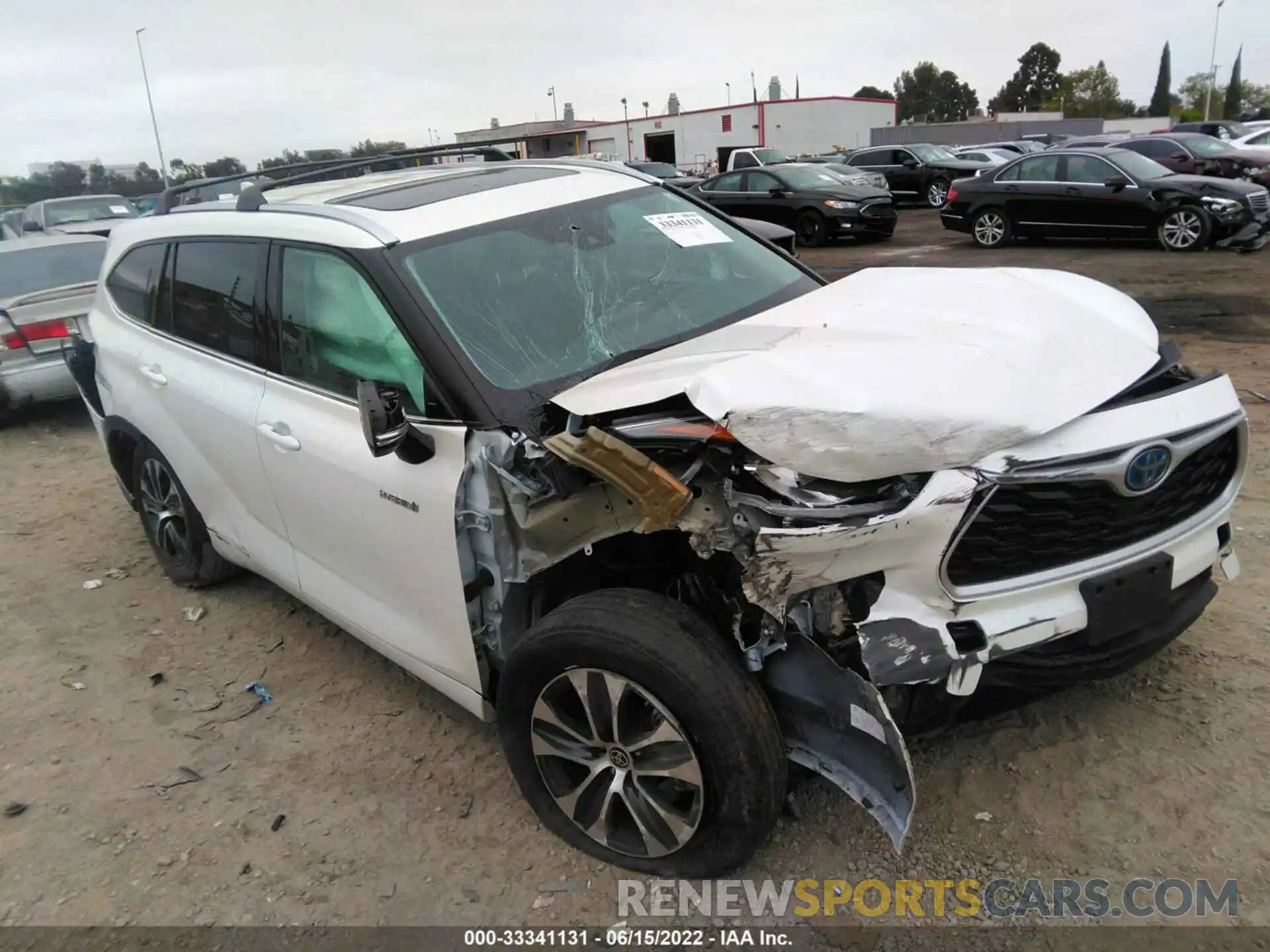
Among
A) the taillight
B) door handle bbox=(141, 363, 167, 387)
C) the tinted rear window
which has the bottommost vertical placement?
the taillight

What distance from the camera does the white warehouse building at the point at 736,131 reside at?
156ft

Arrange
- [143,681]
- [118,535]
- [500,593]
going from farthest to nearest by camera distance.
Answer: [118,535], [143,681], [500,593]

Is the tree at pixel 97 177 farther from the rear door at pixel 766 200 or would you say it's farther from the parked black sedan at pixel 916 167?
the parked black sedan at pixel 916 167

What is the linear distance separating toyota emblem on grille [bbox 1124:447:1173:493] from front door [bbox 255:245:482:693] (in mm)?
1734

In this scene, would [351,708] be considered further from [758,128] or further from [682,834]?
[758,128]

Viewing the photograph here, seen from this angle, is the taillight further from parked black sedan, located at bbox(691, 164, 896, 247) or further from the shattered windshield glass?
parked black sedan, located at bbox(691, 164, 896, 247)

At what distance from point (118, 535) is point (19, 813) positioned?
2694 mm

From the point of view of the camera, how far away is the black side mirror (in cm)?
240

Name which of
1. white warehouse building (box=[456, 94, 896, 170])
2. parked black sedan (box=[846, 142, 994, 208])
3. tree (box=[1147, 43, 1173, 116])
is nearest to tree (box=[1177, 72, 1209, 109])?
tree (box=[1147, 43, 1173, 116])

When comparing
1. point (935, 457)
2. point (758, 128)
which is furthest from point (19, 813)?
point (758, 128)

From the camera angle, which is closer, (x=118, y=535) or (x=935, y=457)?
(x=935, y=457)

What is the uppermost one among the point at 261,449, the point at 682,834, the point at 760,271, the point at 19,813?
the point at 760,271

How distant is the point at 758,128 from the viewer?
47.8 m

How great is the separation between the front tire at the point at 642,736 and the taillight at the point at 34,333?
22.5 feet
